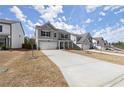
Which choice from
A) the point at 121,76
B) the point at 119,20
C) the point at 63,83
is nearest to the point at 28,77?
the point at 63,83

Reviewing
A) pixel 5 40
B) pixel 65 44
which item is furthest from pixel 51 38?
pixel 5 40

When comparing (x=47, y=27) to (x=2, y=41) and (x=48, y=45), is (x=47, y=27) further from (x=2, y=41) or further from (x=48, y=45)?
(x=2, y=41)

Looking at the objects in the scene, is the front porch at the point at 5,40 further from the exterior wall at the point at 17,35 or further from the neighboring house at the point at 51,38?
the neighboring house at the point at 51,38

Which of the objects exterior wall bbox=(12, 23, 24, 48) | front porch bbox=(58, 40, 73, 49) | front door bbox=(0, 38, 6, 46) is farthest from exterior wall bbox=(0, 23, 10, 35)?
front porch bbox=(58, 40, 73, 49)

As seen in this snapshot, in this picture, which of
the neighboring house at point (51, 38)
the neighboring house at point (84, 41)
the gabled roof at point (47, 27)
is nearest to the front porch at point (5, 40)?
the neighboring house at point (51, 38)

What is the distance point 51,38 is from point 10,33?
25.0 ft

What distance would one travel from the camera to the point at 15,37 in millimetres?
27766

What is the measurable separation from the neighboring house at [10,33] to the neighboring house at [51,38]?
3277 mm

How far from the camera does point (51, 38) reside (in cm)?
3184

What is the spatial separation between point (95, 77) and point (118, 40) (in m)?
11.0

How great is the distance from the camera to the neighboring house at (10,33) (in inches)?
1019
